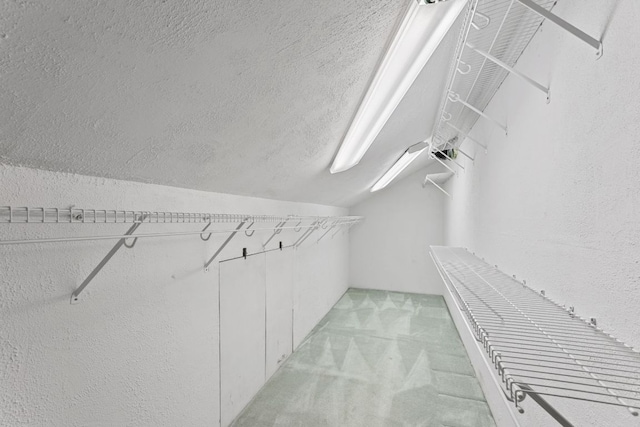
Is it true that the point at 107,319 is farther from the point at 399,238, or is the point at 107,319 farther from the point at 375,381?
the point at 399,238

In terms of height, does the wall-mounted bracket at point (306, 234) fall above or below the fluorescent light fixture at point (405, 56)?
below

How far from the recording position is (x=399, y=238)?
16.9 ft

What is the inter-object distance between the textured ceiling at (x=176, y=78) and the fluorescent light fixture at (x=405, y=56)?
0.10 m

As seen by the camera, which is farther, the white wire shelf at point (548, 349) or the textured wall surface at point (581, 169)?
the textured wall surface at point (581, 169)

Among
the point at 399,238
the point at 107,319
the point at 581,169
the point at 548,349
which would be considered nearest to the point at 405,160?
the point at 581,169

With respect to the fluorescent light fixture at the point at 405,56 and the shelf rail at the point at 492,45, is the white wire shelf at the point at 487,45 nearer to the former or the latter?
the shelf rail at the point at 492,45

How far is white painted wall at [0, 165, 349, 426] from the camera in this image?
31.2 inches

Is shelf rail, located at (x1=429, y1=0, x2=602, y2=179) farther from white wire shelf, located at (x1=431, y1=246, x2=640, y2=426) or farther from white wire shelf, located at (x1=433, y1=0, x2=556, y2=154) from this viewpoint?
white wire shelf, located at (x1=431, y1=246, x2=640, y2=426)

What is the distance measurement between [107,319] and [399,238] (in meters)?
4.65

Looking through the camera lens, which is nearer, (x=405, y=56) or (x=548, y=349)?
(x=548, y=349)

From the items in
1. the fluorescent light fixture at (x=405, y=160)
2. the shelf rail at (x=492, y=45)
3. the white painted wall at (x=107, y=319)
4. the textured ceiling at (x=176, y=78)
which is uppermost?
the shelf rail at (x=492, y=45)

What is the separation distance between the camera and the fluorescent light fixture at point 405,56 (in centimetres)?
75

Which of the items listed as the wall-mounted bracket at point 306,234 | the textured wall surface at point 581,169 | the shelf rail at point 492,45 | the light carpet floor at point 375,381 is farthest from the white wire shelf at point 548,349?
the wall-mounted bracket at point 306,234

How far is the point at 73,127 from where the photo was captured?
750mm
